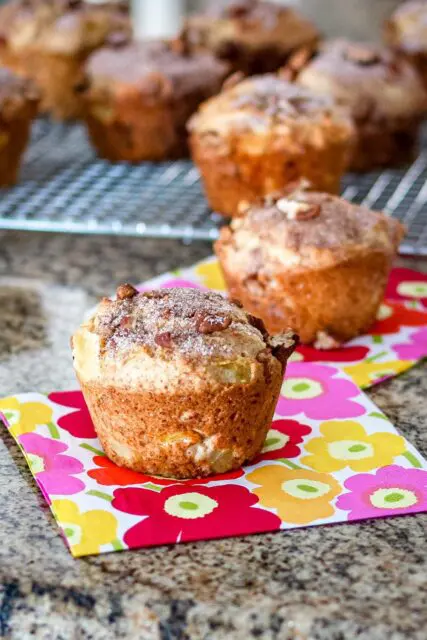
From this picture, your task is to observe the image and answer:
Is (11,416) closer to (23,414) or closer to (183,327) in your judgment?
(23,414)

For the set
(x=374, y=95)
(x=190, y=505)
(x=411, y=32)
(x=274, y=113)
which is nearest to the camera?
(x=190, y=505)

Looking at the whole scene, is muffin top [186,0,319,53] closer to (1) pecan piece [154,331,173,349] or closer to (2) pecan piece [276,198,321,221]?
(2) pecan piece [276,198,321,221]

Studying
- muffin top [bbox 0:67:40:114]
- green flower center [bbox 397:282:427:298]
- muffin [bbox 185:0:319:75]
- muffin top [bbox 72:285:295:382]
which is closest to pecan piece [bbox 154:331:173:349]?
muffin top [bbox 72:285:295:382]

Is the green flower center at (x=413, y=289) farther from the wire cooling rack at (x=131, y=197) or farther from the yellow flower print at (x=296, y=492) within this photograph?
the yellow flower print at (x=296, y=492)

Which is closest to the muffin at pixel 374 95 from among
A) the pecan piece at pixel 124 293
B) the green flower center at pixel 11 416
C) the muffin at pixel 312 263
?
the muffin at pixel 312 263

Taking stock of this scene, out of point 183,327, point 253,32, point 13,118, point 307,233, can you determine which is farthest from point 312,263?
point 253,32

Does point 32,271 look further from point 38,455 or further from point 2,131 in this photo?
point 38,455

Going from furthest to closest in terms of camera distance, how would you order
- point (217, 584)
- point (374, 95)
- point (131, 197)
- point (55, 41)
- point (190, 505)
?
point (55, 41)
point (374, 95)
point (131, 197)
point (190, 505)
point (217, 584)
